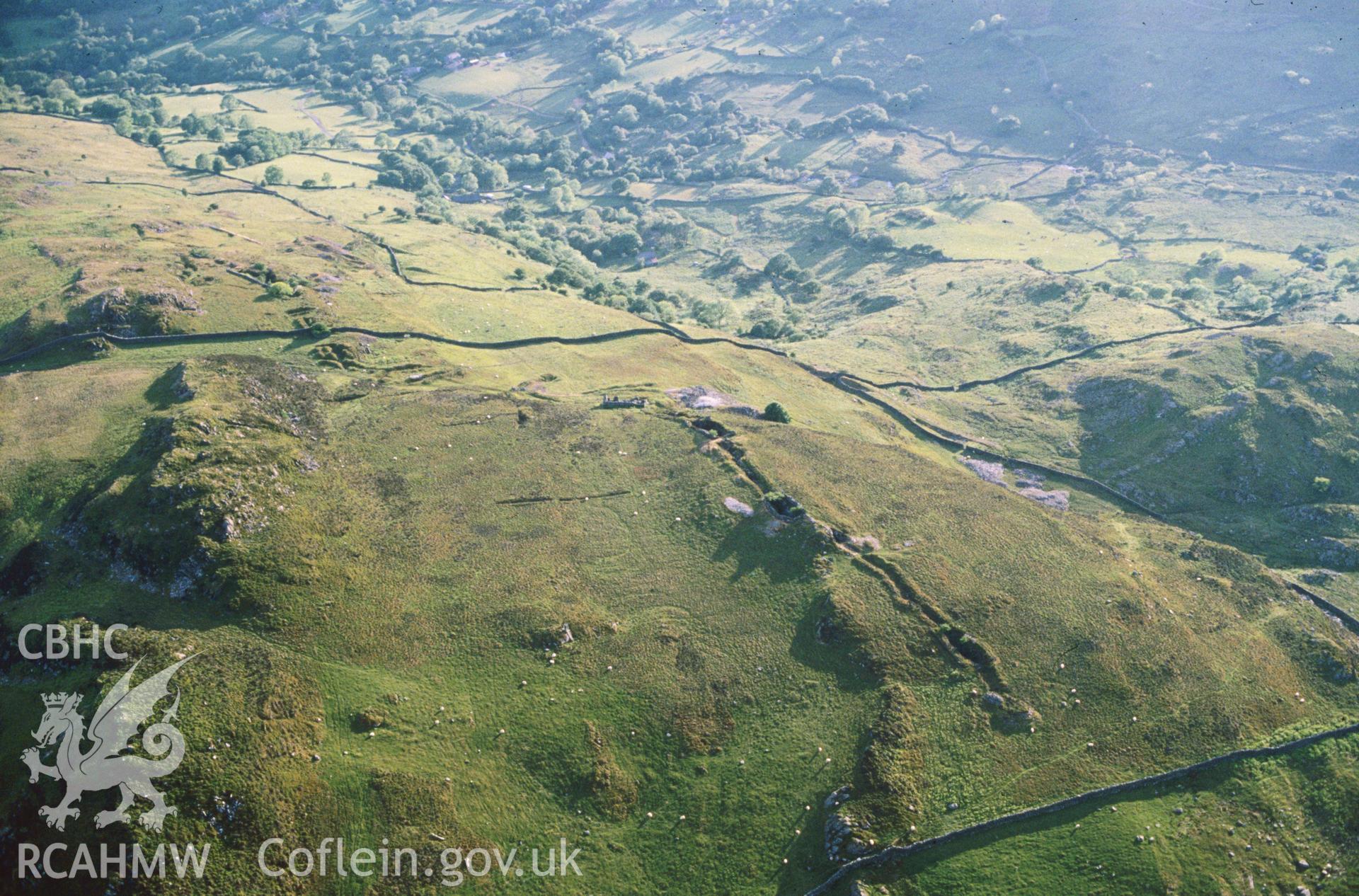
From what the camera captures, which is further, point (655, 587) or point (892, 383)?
point (892, 383)

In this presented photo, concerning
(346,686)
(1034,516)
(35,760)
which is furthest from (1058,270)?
(35,760)

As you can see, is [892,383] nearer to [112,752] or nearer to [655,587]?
[655,587]

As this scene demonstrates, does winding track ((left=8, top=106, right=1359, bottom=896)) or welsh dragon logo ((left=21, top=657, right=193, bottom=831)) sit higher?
welsh dragon logo ((left=21, top=657, right=193, bottom=831))

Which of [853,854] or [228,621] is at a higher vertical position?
[228,621]

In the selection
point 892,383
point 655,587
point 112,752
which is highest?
point 112,752

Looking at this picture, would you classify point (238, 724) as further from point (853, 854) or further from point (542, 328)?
point (542, 328)

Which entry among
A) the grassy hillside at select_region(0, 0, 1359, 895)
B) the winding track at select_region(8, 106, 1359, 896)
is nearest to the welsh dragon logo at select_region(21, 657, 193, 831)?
the grassy hillside at select_region(0, 0, 1359, 895)

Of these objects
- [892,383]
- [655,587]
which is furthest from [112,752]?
[892,383]

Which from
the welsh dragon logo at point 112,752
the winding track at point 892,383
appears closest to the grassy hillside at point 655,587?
the winding track at point 892,383

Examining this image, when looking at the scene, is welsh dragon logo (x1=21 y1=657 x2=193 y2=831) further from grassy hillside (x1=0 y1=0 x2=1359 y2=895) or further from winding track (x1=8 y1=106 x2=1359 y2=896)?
winding track (x1=8 y1=106 x2=1359 y2=896)
